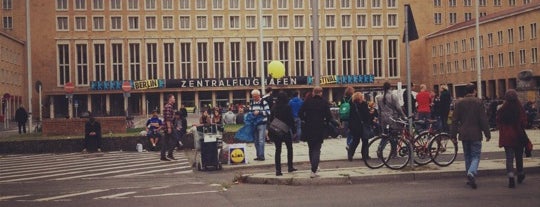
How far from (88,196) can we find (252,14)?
82328 millimetres

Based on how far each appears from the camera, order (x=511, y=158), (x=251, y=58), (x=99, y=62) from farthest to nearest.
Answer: (x=251, y=58) → (x=99, y=62) → (x=511, y=158)

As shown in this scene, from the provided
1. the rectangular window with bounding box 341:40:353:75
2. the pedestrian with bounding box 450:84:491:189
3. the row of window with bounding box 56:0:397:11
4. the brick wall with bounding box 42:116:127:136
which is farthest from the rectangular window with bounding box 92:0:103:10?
the pedestrian with bounding box 450:84:491:189

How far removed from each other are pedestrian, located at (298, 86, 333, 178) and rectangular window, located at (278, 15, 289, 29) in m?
80.1

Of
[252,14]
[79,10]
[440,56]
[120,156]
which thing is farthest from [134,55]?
[120,156]

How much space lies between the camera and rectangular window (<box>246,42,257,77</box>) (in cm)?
9306

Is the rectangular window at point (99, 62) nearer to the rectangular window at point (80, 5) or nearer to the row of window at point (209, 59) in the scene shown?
the row of window at point (209, 59)

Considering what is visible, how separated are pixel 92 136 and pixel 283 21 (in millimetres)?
69586

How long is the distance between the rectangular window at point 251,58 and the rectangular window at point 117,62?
16657mm

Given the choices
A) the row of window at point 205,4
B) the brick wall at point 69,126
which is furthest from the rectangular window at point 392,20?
the brick wall at point 69,126

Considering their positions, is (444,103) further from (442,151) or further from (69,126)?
(69,126)

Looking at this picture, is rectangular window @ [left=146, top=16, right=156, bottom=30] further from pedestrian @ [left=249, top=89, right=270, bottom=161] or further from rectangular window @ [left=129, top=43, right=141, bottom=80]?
pedestrian @ [left=249, top=89, right=270, bottom=161]

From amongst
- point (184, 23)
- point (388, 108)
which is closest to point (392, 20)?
point (184, 23)

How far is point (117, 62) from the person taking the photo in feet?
299

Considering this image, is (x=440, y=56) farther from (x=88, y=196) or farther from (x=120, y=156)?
(x=88, y=196)
